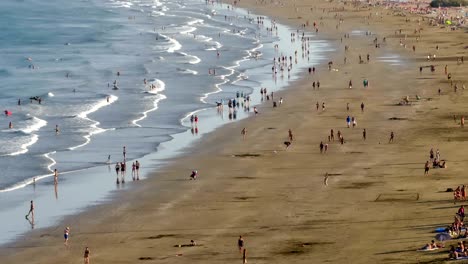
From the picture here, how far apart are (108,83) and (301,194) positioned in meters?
37.9

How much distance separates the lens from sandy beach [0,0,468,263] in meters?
36.0

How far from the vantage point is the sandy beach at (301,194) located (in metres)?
36.0

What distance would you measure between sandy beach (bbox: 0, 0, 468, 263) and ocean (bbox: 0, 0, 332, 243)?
258 centimetres

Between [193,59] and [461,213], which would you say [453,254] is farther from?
[193,59]

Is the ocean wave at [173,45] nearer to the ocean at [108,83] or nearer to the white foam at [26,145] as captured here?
the ocean at [108,83]

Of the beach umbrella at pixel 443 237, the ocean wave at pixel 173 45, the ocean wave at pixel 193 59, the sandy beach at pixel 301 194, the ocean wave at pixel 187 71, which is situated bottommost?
the sandy beach at pixel 301 194

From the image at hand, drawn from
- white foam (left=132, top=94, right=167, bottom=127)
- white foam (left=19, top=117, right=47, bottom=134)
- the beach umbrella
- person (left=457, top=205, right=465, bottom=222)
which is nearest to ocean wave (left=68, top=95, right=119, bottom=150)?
white foam (left=132, top=94, right=167, bottom=127)

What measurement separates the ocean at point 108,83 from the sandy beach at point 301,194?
8.45ft

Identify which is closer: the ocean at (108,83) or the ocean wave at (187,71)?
the ocean at (108,83)

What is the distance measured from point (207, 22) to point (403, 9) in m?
28.7

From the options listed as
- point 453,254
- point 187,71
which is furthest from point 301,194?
point 187,71

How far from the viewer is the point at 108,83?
78938mm

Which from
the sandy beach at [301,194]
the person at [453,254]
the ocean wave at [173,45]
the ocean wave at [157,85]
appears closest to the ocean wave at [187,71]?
the ocean wave at [157,85]

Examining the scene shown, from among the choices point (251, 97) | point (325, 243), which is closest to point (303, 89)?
point (251, 97)
